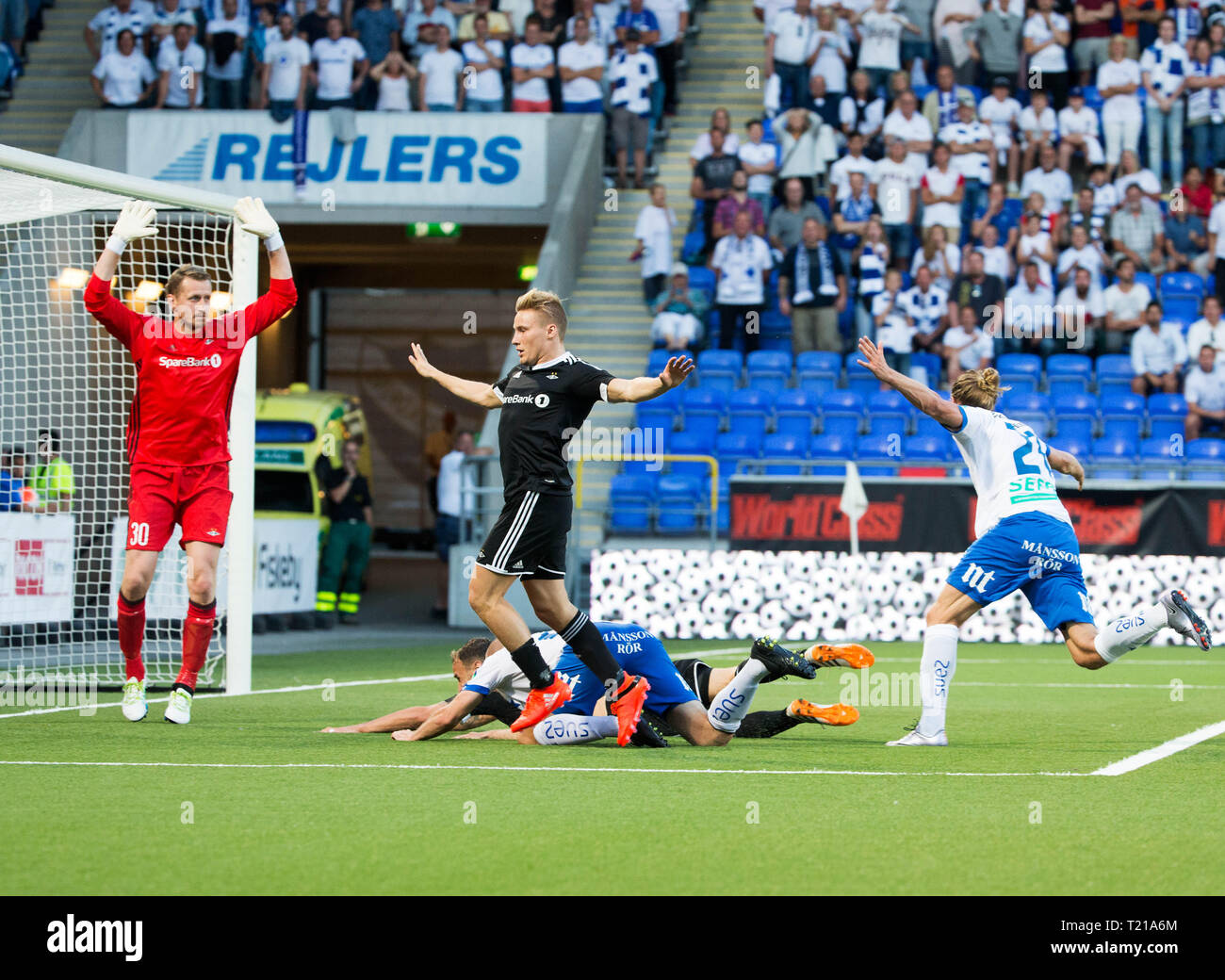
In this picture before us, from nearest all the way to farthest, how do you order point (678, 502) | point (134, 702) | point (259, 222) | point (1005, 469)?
point (1005, 469)
point (134, 702)
point (259, 222)
point (678, 502)

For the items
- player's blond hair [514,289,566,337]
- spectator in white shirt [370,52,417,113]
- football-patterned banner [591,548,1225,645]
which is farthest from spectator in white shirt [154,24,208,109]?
player's blond hair [514,289,566,337]

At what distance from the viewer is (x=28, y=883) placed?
4.73 m

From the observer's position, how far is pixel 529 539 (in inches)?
307

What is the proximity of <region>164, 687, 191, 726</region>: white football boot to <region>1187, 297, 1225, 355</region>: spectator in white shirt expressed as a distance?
13.6 meters

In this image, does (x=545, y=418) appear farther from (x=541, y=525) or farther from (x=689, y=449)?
(x=689, y=449)

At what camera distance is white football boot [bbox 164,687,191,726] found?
29.1 feet

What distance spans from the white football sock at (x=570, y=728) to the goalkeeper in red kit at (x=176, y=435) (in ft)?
6.67

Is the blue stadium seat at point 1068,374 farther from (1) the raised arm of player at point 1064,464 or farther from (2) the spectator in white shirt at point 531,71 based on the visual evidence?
(1) the raised arm of player at point 1064,464

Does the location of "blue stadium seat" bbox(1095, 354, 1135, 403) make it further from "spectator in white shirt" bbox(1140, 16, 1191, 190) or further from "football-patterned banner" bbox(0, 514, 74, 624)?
"football-patterned banner" bbox(0, 514, 74, 624)

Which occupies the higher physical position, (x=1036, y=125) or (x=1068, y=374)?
(x=1036, y=125)

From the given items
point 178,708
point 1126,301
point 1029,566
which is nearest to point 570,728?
point 178,708

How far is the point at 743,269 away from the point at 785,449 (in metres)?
2.44

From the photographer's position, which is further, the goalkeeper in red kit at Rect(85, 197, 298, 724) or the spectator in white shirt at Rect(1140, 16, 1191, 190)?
the spectator in white shirt at Rect(1140, 16, 1191, 190)

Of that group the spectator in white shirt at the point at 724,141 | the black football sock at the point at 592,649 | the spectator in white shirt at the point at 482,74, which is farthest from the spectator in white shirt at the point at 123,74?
the black football sock at the point at 592,649
